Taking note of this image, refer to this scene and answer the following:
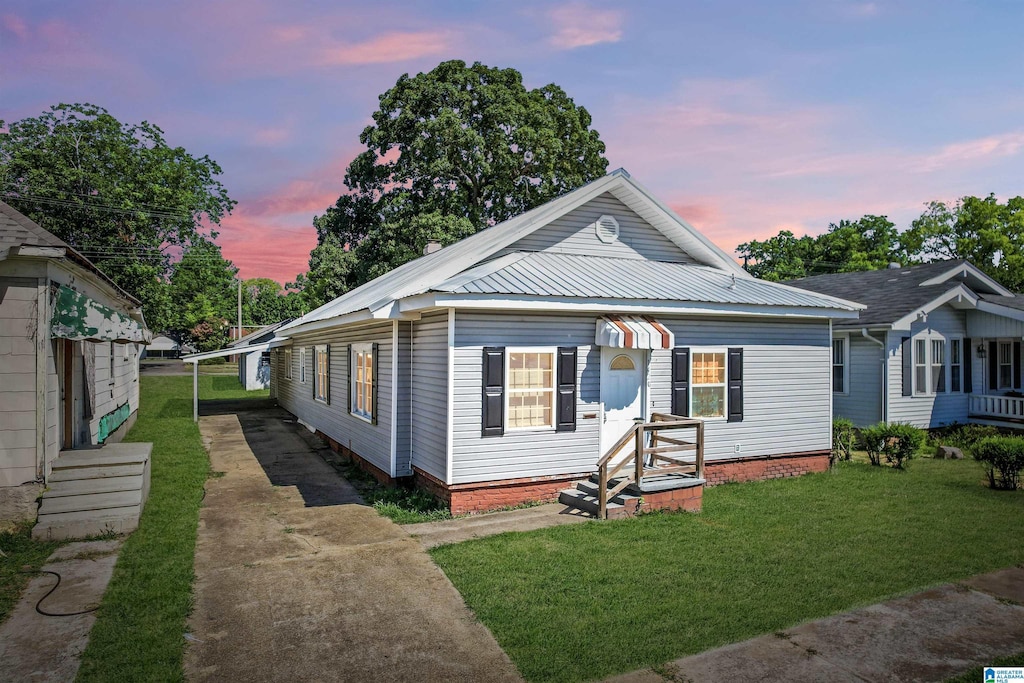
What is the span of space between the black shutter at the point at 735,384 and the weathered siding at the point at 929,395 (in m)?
7.44

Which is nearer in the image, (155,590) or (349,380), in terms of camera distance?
(155,590)

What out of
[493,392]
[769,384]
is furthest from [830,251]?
[493,392]

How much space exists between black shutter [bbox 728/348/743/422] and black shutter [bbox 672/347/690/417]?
0.96 metres

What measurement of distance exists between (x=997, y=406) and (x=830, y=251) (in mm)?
31554

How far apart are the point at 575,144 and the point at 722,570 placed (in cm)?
2971

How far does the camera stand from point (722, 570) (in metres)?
7.20

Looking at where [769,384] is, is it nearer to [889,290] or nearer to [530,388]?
[530,388]

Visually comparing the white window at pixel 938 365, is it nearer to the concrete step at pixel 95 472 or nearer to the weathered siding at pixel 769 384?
the weathered siding at pixel 769 384

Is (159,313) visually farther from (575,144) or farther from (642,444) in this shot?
(642,444)

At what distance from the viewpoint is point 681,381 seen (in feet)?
37.0

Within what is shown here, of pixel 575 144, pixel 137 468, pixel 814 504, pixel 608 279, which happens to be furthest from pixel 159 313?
pixel 814 504

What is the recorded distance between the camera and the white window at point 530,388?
990 centimetres

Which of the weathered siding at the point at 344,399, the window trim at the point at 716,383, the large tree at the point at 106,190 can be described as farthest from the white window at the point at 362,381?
the large tree at the point at 106,190

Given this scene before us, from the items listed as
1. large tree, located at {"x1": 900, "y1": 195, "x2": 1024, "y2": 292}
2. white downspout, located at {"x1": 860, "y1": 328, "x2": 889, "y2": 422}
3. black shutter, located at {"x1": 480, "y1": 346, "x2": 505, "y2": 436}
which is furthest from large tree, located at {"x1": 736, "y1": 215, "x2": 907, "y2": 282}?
black shutter, located at {"x1": 480, "y1": 346, "x2": 505, "y2": 436}
